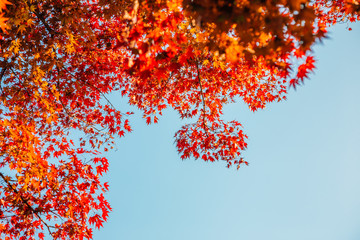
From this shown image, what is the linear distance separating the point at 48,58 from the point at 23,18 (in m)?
1.80

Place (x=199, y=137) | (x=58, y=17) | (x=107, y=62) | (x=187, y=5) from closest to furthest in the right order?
(x=187, y=5) < (x=58, y=17) < (x=199, y=137) < (x=107, y=62)

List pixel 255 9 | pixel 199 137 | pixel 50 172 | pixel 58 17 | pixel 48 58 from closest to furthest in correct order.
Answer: pixel 255 9 < pixel 50 172 < pixel 58 17 < pixel 48 58 < pixel 199 137

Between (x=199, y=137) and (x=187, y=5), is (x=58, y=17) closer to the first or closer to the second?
(x=187, y=5)

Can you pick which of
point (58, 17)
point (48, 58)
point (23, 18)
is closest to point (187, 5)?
point (23, 18)

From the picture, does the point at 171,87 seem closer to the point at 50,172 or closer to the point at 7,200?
the point at 50,172

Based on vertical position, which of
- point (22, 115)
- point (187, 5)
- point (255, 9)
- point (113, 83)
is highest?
point (113, 83)

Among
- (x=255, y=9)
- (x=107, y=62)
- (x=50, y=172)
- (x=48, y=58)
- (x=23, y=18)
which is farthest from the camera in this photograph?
(x=107, y=62)

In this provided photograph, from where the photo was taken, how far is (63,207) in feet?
19.8

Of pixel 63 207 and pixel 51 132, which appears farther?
pixel 51 132

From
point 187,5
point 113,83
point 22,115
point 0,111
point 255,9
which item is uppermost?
point 113,83

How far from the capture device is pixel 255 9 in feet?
7.13

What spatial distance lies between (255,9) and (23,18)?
4.72m

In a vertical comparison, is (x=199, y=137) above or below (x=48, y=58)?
below

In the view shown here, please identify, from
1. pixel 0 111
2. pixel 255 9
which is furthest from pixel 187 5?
pixel 0 111
